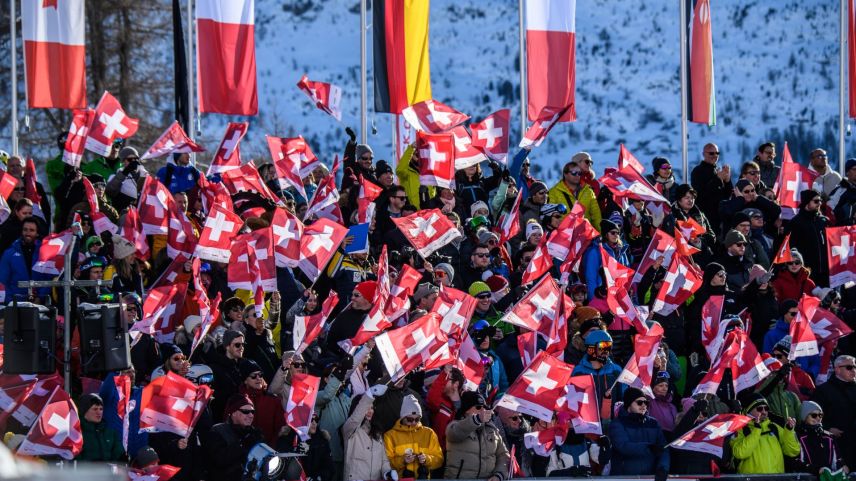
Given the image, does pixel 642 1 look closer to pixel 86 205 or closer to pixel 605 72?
pixel 605 72

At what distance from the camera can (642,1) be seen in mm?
48969

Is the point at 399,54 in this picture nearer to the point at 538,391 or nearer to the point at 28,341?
the point at 538,391

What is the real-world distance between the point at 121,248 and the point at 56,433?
3561 mm

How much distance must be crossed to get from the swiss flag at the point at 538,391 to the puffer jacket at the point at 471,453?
563 millimetres

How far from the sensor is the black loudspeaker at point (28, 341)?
14070mm

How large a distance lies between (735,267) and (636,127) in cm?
2758

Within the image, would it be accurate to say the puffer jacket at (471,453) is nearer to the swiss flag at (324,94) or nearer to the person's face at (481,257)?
the person's face at (481,257)

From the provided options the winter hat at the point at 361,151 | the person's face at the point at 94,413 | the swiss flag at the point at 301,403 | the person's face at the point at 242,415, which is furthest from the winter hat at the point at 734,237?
the person's face at the point at 94,413

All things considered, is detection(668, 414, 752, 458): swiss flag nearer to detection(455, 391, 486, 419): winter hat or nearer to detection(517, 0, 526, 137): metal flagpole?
detection(455, 391, 486, 419): winter hat

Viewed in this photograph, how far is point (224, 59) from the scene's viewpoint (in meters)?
22.9

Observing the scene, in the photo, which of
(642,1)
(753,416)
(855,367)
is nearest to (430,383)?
(753,416)

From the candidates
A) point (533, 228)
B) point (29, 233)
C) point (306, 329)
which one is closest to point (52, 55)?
point (29, 233)

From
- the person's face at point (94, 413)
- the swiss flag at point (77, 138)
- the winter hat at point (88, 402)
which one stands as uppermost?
the swiss flag at point (77, 138)

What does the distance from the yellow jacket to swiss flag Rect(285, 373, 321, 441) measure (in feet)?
19.5
